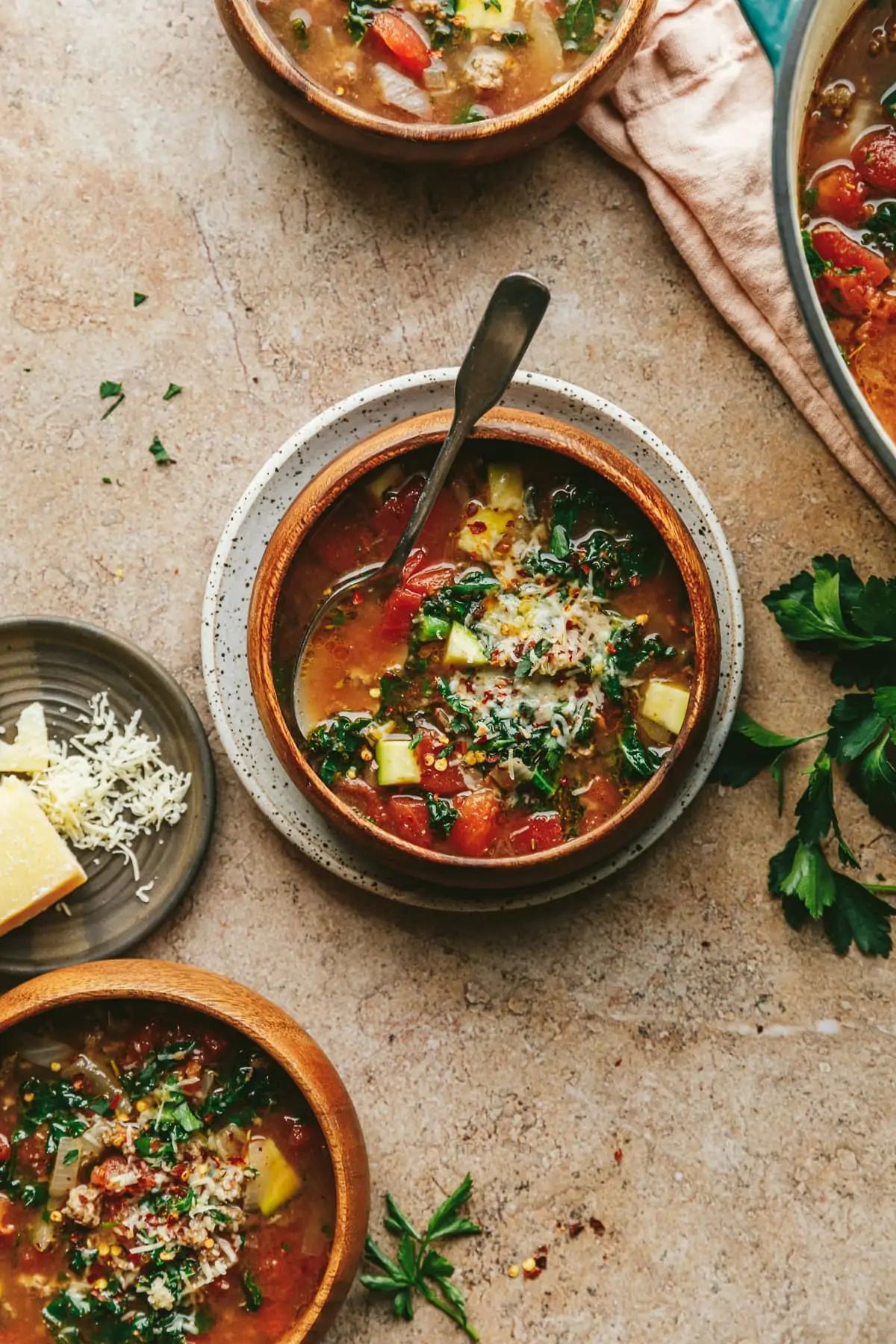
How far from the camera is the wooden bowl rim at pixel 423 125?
8.30 feet

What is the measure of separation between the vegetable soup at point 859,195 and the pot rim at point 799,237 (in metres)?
0.17

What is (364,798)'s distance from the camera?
2.52 meters

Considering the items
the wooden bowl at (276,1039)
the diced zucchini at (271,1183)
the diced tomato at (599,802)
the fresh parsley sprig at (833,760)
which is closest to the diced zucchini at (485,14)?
the fresh parsley sprig at (833,760)

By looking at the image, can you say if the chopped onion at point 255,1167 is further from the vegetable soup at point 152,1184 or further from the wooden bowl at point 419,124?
the wooden bowl at point 419,124

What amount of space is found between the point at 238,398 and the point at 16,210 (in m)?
0.66

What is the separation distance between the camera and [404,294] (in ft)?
9.37

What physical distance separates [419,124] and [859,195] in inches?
35.5

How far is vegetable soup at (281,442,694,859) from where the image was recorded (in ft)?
8.21

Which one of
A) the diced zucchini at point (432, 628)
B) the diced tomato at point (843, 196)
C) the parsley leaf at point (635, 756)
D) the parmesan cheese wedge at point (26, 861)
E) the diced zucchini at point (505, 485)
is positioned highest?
the diced tomato at point (843, 196)

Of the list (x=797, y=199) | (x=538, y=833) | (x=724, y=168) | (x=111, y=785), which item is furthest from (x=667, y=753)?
(x=724, y=168)

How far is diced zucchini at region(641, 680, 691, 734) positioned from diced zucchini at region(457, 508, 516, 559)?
1.41ft

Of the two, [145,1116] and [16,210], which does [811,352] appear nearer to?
[16,210]

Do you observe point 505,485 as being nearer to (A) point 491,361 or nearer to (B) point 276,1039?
(A) point 491,361

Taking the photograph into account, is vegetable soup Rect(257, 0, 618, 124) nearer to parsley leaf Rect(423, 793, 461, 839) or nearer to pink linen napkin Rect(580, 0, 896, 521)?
pink linen napkin Rect(580, 0, 896, 521)
